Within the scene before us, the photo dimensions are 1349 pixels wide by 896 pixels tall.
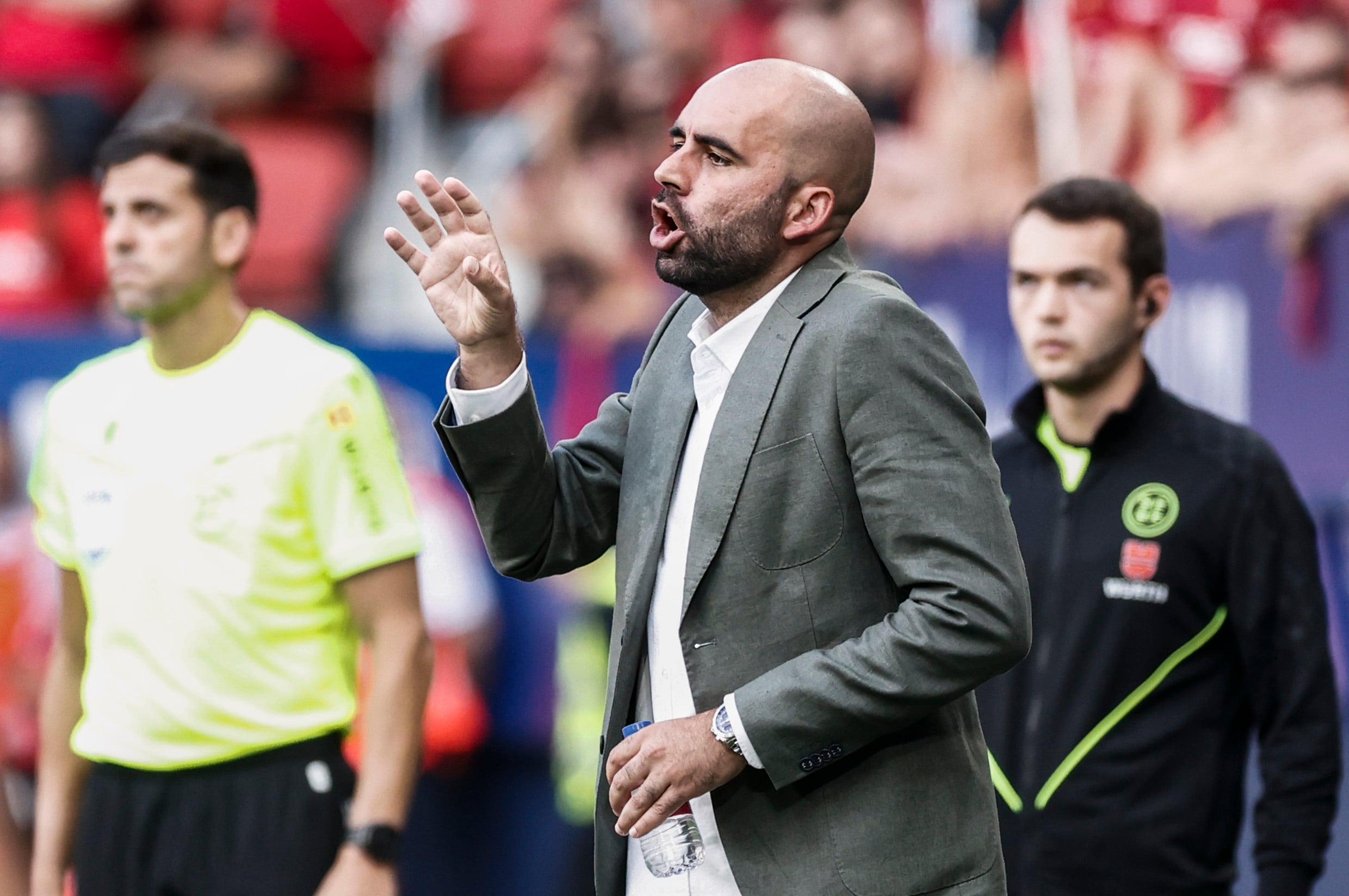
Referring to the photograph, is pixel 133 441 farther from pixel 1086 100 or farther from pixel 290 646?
pixel 1086 100

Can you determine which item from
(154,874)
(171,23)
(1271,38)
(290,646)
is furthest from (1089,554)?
(171,23)

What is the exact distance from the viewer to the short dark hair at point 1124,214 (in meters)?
3.18

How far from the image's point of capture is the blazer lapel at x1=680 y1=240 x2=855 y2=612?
6.54 ft

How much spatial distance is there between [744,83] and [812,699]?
0.76 metres

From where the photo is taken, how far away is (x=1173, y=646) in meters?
2.89

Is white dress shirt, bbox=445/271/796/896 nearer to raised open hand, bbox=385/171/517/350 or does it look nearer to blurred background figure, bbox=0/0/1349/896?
A: raised open hand, bbox=385/171/517/350

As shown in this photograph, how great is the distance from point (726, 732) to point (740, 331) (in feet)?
1.71

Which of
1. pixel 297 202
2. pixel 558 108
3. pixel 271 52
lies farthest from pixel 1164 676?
pixel 271 52

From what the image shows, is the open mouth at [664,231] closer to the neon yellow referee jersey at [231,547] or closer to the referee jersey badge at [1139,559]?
the neon yellow referee jersey at [231,547]

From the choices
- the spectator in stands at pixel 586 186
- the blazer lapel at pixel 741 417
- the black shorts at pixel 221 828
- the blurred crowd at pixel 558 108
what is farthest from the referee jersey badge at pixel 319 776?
the spectator in stands at pixel 586 186

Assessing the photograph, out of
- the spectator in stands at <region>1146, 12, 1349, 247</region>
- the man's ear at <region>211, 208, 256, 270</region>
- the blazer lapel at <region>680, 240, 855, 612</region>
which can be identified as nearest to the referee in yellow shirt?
the man's ear at <region>211, 208, 256, 270</region>

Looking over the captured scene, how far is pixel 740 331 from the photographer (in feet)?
6.93

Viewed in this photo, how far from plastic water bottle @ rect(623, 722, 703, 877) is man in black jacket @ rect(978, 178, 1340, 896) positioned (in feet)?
3.56

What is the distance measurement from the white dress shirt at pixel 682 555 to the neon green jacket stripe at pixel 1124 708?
3.31ft
